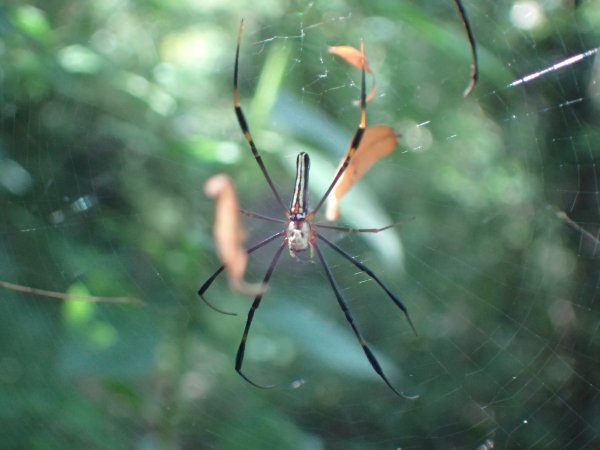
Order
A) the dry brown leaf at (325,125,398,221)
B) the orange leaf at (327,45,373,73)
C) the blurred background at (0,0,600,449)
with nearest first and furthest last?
the orange leaf at (327,45,373,73)
the dry brown leaf at (325,125,398,221)
the blurred background at (0,0,600,449)

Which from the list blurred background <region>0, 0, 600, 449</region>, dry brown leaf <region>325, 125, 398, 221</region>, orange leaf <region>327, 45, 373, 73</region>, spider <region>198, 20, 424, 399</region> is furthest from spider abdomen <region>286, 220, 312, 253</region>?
orange leaf <region>327, 45, 373, 73</region>

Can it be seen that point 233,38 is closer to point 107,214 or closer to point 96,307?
point 107,214

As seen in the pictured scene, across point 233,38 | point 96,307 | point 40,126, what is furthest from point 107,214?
point 233,38

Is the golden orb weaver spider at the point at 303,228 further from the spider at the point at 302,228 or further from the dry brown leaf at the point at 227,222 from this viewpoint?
A: the dry brown leaf at the point at 227,222

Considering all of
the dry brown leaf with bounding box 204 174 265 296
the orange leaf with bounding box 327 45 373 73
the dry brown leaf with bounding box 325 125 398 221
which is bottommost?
the dry brown leaf with bounding box 204 174 265 296

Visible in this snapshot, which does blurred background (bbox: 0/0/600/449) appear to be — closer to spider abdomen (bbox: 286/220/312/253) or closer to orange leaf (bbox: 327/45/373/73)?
spider abdomen (bbox: 286/220/312/253)

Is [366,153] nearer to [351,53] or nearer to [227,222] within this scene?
[351,53]

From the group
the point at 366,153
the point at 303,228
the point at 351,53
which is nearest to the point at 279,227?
the point at 303,228

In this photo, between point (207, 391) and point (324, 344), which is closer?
point (324, 344)
